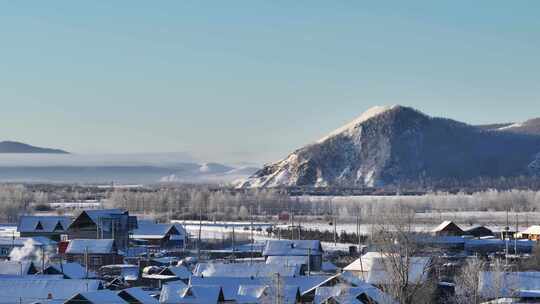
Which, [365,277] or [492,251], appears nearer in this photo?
[365,277]

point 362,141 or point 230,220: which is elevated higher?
point 362,141

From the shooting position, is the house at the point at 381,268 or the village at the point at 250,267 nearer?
the village at the point at 250,267

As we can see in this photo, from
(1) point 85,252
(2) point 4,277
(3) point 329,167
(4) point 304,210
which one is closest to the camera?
(2) point 4,277

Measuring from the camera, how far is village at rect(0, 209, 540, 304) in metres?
29.8

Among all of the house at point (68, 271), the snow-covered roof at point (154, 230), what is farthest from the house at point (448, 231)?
the house at point (68, 271)

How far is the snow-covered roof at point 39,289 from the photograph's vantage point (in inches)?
1171

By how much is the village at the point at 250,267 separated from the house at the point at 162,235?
7 centimetres

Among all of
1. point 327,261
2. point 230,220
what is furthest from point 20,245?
point 230,220

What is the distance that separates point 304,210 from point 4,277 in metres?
70.1

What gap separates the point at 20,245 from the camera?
49.5 m

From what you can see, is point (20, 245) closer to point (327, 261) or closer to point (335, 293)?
point (327, 261)

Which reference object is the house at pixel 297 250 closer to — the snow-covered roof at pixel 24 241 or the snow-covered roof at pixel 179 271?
the snow-covered roof at pixel 179 271

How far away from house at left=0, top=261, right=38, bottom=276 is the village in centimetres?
6

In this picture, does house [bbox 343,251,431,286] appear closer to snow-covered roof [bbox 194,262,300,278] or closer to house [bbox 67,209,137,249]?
snow-covered roof [bbox 194,262,300,278]
